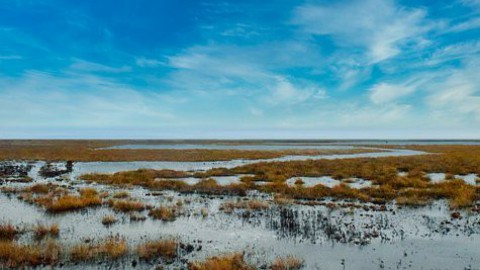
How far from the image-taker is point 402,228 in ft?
43.2

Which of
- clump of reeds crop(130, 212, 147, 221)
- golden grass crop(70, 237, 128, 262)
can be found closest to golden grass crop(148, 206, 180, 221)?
clump of reeds crop(130, 212, 147, 221)

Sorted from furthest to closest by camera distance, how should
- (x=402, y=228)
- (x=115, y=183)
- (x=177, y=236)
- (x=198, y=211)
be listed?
(x=115, y=183), (x=198, y=211), (x=402, y=228), (x=177, y=236)

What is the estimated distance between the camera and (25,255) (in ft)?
30.5

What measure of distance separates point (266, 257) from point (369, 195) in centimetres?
1350

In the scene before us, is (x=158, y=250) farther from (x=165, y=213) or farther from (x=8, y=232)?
(x=8, y=232)

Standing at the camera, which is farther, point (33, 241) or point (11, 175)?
point (11, 175)

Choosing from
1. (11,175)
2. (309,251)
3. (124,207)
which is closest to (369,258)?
(309,251)

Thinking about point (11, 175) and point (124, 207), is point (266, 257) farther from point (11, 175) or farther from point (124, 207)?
point (11, 175)

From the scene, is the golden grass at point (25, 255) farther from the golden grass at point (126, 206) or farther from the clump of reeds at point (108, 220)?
the golden grass at point (126, 206)

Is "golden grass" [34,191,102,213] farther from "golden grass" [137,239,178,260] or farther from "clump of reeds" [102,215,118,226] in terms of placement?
"golden grass" [137,239,178,260]

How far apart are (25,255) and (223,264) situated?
18.8 feet

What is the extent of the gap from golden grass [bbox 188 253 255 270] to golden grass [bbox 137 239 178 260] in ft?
3.88

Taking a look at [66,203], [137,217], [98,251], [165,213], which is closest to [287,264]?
[98,251]

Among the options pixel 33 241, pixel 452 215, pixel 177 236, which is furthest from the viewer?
pixel 452 215
